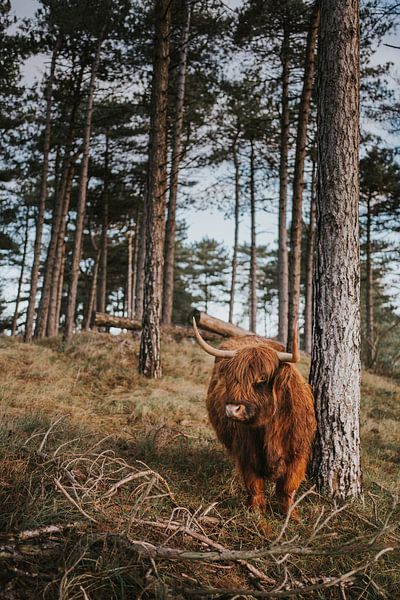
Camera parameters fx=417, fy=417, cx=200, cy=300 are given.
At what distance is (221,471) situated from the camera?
13.3 feet

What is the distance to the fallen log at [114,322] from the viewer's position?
12.2 meters

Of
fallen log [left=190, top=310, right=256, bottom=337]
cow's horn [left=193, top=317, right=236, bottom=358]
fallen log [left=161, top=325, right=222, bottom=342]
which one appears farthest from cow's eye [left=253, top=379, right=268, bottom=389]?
fallen log [left=161, top=325, right=222, bottom=342]

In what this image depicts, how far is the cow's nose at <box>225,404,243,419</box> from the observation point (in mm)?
2914

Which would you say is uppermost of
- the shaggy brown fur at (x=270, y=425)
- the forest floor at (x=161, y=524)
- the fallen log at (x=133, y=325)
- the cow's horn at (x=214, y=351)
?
the fallen log at (x=133, y=325)

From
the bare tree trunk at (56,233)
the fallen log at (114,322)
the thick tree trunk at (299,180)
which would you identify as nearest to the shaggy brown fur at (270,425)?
the thick tree trunk at (299,180)

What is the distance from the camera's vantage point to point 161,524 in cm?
255

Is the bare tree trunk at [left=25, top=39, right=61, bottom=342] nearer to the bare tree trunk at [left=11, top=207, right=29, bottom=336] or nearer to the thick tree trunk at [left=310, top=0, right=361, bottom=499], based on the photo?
the thick tree trunk at [left=310, top=0, right=361, bottom=499]

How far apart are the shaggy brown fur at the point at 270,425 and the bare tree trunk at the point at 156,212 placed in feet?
17.1

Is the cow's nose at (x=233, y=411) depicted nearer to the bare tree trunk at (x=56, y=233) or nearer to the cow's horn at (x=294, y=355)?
the cow's horn at (x=294, y=355)

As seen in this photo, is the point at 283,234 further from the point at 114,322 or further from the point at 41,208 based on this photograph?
the point at 41,208

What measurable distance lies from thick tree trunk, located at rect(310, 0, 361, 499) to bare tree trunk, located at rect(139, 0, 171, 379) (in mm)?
5015

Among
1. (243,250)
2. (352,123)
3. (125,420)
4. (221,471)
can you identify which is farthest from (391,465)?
(243,250)

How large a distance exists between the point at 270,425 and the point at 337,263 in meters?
1.62

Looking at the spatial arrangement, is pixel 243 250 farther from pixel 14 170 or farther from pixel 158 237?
pixel 158 237
